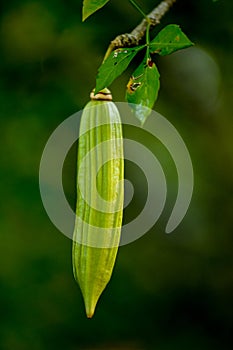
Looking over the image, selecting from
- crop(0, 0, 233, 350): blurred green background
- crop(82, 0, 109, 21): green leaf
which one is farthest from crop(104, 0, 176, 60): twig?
crop(0, 0, 233, 350): blurred green background

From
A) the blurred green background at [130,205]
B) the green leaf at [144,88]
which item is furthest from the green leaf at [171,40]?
the blurred green background at [130,205]

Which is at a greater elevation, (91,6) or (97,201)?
(91,6)

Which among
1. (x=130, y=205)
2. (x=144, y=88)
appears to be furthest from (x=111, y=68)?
(x=130, y=205)

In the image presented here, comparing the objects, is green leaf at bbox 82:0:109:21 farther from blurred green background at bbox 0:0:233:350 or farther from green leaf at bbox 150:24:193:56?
blurred green background at bbox 0:0:233:350

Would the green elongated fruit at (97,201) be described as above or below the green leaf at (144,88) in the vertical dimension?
below

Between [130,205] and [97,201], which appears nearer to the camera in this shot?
[97,201]

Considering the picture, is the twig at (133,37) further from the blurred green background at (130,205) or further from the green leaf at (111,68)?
the blurred green background at (130,205)

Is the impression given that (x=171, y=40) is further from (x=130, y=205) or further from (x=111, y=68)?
(x=130, y=205)
